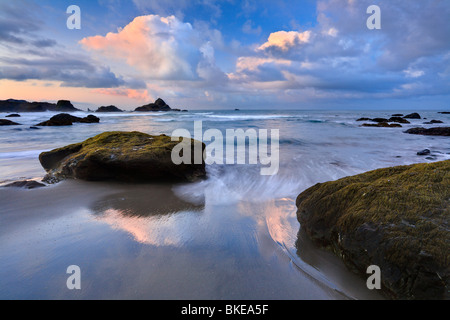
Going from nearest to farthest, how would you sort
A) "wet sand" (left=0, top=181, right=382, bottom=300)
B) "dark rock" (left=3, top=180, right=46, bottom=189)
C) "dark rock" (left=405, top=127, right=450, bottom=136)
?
"wet sand" (left=0, top=181, right=382, bottom=300), "dark rock" (left=3, top=180, right=46, bottom=189), "dark rock" (left=405, top=127, right=450, bottom=136)

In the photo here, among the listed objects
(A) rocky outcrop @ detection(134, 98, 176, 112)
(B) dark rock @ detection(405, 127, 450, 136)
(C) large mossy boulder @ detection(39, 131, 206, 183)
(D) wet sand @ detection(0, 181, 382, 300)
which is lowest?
(D) wet sand @ detection(0, 181, 382, 300)

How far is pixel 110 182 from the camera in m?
4.99

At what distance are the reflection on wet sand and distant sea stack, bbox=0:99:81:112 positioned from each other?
284 ft

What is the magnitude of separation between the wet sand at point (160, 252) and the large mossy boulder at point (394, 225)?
10.3 inches

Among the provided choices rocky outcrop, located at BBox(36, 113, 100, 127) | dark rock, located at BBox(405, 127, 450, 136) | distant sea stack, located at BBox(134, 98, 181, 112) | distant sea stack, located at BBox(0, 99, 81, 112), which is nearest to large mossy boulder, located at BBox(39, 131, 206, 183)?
dark rock, located at BBox(405, 127, 450, 136)

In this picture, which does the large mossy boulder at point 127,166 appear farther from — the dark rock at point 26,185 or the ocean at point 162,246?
the dark rock at point 26,185

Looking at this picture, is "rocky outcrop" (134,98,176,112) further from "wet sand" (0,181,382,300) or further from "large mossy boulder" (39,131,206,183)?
"wet sand" (0,181,382,300)

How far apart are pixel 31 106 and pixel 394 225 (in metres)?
94.5

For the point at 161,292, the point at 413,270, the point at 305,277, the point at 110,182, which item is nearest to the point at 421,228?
the point at 413,270

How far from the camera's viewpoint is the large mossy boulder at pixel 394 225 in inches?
67.1

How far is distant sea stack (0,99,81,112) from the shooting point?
71000 millimetres

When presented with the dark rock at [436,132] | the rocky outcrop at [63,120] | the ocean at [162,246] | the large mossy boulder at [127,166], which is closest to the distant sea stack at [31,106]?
the rocky outcrop at [63,120]

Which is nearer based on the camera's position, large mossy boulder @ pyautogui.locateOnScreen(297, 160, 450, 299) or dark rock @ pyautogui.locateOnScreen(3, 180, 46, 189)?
large mossy boulder @ pyautogui.locateOnScreen(297, 160, 450, 299)
